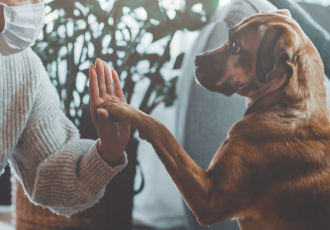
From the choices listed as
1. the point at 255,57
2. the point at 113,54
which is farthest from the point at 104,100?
the point at 255,57

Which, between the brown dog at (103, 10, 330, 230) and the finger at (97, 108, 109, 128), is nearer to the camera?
the brown dog at (103, 10, 330, 230)

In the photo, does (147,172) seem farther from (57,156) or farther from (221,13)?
(221,13)

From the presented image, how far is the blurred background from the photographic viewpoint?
795mm

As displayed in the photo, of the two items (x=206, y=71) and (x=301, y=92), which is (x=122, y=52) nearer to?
(x=206, y=71)

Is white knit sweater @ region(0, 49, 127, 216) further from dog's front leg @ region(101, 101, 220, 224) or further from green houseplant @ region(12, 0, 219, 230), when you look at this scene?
dog's front leg @ region(101, 101, 220, 224)

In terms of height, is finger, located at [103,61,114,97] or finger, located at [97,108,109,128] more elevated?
finger, located at [103,61,114,97]

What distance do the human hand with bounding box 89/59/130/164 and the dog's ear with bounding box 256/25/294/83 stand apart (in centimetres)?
28

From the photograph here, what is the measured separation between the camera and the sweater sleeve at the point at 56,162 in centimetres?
75

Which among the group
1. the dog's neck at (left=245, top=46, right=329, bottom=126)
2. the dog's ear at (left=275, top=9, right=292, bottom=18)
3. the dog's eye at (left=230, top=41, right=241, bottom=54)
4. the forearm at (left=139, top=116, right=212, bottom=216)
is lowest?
the forearm at (left=139, top=116, right=212, bottom=216)

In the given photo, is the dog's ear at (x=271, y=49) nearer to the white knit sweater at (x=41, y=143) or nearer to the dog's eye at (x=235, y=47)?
the dog's eye at (x=235, y=47)

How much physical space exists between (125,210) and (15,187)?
0.31m

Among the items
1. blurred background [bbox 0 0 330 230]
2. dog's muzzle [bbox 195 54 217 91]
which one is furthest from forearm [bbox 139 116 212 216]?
blurred background [bbox 0 0 330 230]

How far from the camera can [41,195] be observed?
0.79 metres

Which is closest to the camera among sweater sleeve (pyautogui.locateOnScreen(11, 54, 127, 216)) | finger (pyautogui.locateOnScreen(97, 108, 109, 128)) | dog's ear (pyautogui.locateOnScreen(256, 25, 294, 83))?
dog's ear (pyautogui.locateOnScreen(256, 25, 294, 83))
